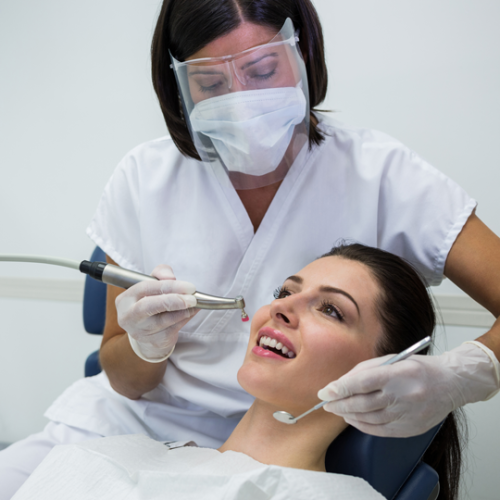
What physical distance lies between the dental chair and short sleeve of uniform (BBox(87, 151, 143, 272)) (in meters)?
0.73

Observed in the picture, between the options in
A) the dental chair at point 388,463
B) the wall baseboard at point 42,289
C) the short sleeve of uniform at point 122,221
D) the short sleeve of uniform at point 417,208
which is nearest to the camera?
the dental chair at point 388,463

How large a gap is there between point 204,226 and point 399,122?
1045 mm

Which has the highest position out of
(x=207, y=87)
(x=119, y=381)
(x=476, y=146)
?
(x=207, y=87)

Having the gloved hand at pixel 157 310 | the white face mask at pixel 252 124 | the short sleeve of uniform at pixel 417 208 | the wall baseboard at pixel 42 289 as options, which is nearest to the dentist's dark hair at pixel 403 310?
the short sleeve of uniform at pixel 417 208

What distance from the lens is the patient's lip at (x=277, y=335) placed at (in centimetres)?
110

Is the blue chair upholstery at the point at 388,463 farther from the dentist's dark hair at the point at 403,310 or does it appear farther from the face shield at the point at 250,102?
the face shield at the point at 250,102

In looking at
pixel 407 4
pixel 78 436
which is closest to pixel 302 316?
pixel 78 436

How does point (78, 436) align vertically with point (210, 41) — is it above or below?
below

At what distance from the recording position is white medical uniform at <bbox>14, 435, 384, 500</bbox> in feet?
3.12

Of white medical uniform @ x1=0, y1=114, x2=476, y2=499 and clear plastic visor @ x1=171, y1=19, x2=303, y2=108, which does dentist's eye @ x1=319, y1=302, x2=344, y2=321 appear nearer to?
white medical uniform @ x1=0, y1=114, x2=476, y2=499

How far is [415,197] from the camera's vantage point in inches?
51.1

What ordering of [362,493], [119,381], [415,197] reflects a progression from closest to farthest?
[362,493] < [415,197] < [119,381]

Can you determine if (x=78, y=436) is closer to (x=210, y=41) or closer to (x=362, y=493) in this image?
(x=362, y=493)

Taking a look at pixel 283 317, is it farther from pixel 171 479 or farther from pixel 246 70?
pixel 246 70
